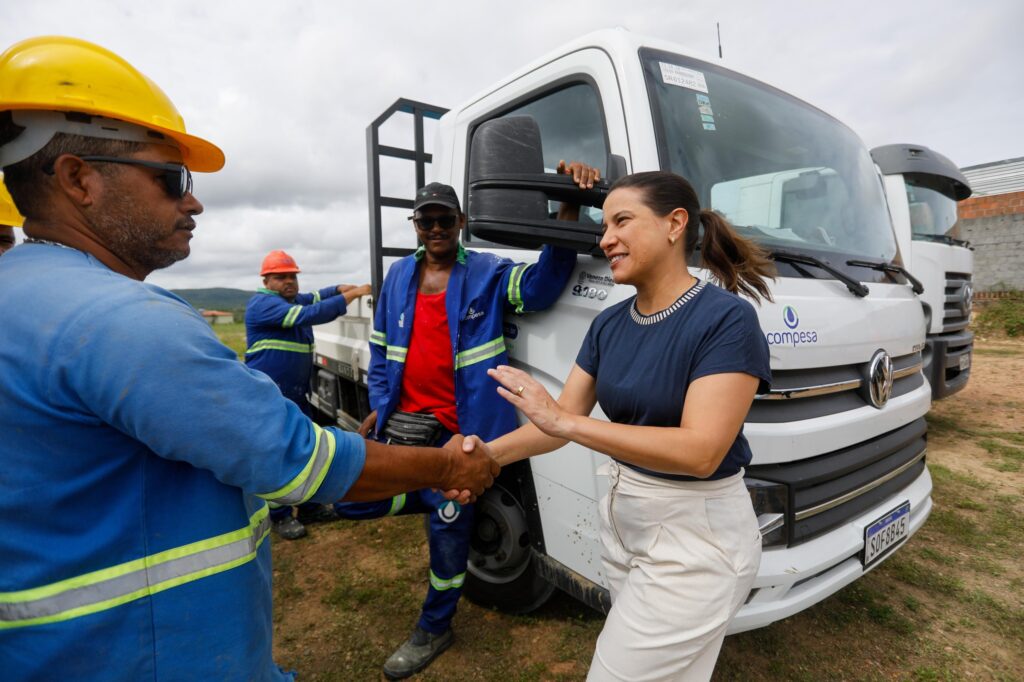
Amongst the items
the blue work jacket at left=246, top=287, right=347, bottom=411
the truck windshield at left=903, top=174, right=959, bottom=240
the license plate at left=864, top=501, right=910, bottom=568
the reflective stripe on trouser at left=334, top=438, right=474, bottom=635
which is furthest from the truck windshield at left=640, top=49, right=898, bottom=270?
the truck windshield at left=903, top=174, right=959, bottom=240

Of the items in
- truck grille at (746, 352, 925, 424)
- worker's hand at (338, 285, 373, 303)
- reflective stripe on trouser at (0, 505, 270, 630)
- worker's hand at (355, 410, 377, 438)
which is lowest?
worker's hand at (355, 410, 377, 438)

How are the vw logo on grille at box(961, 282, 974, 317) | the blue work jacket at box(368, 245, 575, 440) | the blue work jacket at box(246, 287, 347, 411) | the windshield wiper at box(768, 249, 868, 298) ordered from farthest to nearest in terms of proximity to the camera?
the vw logo on grille at box(961, 282, 974, 317), the blue work jacket at box(246, 287, 347, 411), the blue work jacket at box(368, 245, 575, 440), the windshield wiper at box(768, 249, 868, 298)

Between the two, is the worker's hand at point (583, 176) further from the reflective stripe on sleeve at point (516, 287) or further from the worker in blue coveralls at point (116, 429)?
the worker in blue coveralls at point (116, 429)

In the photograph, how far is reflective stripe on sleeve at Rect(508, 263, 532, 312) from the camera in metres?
2.12

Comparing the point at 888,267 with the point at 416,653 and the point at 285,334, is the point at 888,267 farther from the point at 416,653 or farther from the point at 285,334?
the point at 285,334

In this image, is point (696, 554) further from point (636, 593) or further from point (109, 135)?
point (109, 135)

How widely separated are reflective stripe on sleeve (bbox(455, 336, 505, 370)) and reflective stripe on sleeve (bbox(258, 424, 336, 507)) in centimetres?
108

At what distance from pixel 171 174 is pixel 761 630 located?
2938 mm

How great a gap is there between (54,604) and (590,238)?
1.59m

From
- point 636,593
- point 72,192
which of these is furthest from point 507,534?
point 72,192

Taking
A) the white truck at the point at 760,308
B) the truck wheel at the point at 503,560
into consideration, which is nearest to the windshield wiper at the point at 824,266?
the white truck at the point at 760,308

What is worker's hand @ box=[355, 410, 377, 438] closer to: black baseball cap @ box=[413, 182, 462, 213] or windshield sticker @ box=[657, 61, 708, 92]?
black baseball cap @ box=[413, 182, 462, 213]

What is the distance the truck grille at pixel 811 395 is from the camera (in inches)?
68.8

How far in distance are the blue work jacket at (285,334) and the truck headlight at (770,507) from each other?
304cm
